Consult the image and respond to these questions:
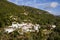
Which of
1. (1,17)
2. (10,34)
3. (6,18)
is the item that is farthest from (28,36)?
(1,17)

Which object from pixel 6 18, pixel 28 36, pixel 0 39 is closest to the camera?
pixel 0 39

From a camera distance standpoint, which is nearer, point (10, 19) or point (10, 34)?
point (10, 34)

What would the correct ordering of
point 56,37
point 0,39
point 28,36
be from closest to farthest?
point 0,39 < point 28,36 < point 56,37

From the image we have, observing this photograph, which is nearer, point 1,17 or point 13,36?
point 13,36

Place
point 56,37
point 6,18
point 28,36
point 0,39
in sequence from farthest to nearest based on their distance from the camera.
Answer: point 6,18 → point 56,37 → point 28,36 → point 0,39

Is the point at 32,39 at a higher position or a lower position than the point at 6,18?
lower

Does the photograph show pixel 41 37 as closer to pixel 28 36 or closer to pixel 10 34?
pixel 28 36

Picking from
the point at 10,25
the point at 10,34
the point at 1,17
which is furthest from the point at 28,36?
the point at 1,17

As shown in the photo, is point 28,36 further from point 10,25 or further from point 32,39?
point 10,25

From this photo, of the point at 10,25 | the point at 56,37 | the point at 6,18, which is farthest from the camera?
the point at 6,18
